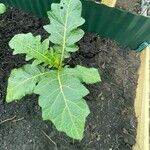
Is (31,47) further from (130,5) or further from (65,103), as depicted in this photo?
(130,5)

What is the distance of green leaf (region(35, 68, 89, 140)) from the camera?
4.95ft

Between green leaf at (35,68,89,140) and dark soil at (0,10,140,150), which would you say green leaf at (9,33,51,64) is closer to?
green leaf at (35,68,89,140)

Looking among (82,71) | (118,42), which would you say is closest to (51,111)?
(82,71)

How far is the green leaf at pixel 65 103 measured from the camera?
151cm

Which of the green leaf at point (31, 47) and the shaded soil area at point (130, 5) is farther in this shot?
the shaded soil area at point (130, 5)

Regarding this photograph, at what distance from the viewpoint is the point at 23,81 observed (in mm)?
1656

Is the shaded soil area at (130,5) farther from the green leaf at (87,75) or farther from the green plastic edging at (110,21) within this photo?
the green leaf at (87,75)

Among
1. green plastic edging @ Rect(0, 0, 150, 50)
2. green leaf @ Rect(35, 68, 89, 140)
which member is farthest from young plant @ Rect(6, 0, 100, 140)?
green plastic edging @ Rect(0, 0, 150, 50)

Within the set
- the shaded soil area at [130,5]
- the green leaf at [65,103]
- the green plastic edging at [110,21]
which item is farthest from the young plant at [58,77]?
the shaded soil area at [130,5]

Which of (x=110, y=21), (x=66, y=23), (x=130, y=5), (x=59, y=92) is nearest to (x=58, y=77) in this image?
(x=59, y=92)

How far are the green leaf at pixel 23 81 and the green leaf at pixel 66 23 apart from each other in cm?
19

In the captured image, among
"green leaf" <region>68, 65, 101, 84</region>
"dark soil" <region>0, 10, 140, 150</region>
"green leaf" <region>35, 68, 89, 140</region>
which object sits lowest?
"dark soil" <region>0, 10, 140, 150</region>

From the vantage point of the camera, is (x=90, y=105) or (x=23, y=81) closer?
(x=23, y=81)

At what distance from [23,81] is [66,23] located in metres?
0.39
